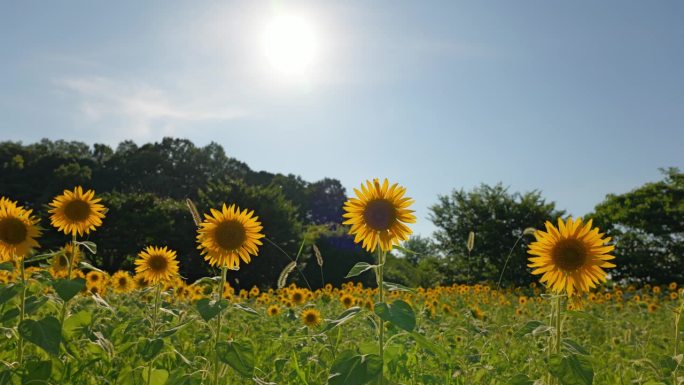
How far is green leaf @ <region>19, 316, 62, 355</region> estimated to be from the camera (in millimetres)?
2305

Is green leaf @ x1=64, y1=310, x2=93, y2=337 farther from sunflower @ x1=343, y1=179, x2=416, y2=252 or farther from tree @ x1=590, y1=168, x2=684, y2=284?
tree @ x1=590, y1=168, x2=684, y2=284

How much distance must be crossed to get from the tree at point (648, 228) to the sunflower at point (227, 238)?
2513 centimetres

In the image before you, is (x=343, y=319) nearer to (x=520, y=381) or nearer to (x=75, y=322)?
(x=520, y=381)

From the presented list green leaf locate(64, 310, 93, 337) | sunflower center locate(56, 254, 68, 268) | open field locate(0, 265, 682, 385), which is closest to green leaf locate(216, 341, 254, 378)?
open field locate(0, 265, 682, 385)

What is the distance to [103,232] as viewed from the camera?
90.7ft

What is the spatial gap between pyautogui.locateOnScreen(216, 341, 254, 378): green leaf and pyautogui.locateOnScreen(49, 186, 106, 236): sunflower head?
177 centimetres

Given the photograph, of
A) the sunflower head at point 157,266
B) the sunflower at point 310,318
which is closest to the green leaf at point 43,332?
the sunflower head at point 157,266

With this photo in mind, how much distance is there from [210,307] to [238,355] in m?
0.24

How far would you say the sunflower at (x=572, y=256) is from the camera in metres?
2.67

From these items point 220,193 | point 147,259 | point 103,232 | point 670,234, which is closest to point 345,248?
point 220,193

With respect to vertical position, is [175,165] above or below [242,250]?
above

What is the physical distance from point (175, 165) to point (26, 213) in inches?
2314

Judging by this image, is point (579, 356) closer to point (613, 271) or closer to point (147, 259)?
point (147, 259)

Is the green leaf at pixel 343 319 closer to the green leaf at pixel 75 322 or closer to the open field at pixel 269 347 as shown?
the open field at pixel 269 347
